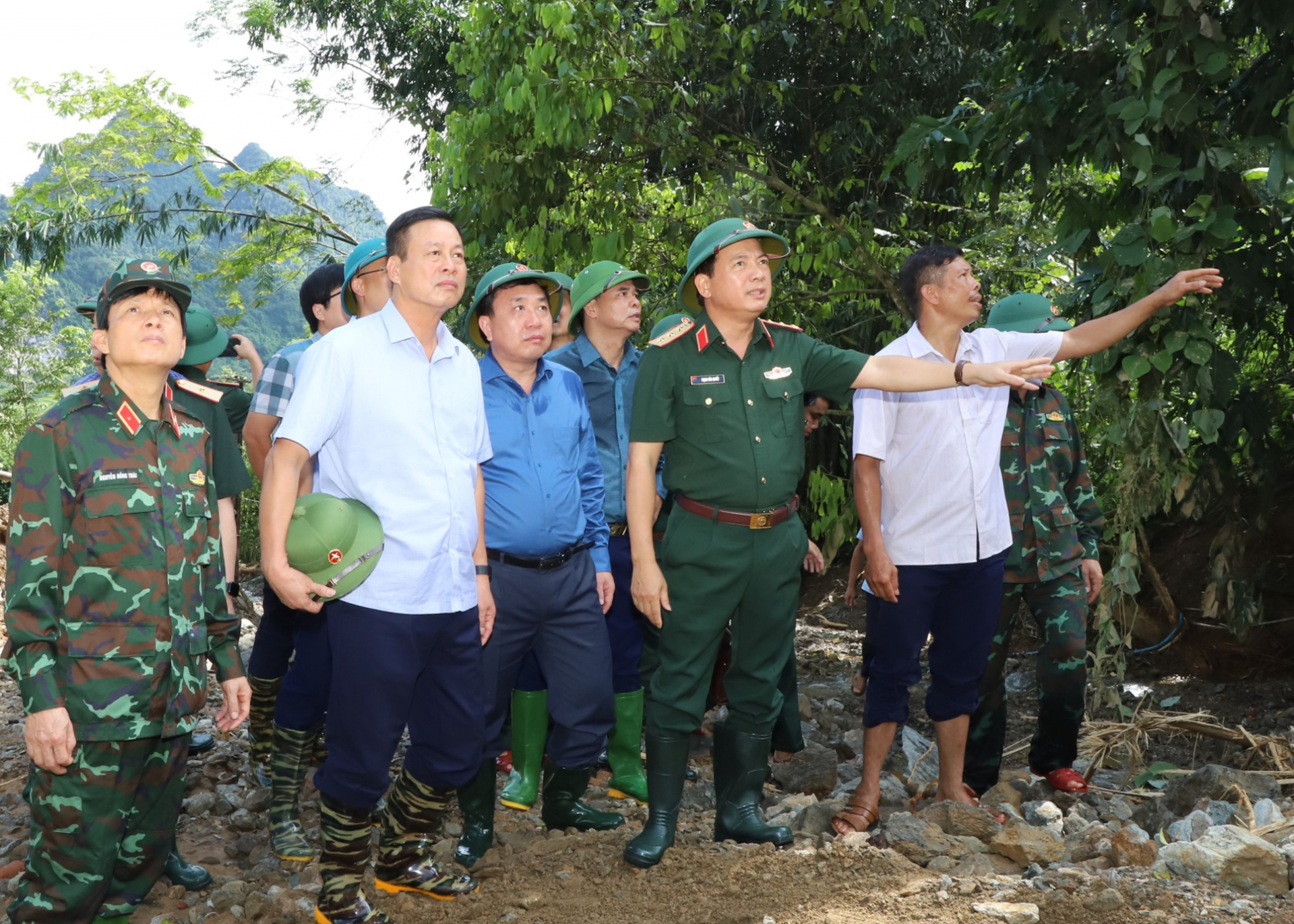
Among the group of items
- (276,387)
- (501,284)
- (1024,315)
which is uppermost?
(1024,315)

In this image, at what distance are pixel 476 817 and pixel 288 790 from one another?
2.36ft

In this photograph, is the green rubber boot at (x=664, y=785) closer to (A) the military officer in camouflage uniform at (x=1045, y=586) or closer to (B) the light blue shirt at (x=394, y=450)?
(B) the light blue shirt at (x=394, y=450)

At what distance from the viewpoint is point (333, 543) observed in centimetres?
293

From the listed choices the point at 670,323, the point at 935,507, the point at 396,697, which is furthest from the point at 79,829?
the point at 935,507

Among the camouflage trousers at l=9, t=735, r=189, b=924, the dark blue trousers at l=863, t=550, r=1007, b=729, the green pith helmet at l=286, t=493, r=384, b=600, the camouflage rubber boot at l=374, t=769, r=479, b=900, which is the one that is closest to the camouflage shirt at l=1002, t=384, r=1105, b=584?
the dark blue trousers at l=863, t=550, r=1007, b=729

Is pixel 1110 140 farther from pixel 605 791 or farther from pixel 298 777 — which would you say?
pixel 298 777

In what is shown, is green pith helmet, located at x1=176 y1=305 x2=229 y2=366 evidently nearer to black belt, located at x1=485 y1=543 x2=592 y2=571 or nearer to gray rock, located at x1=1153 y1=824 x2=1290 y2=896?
black belt, located at x1=485 y1=543 x2=592 y2=571

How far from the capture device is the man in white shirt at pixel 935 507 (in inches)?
158

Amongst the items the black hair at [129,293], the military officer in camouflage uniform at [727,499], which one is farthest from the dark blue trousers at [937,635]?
the black hair at [129,293]

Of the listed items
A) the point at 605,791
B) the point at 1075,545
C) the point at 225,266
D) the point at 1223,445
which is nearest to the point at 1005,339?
the point at 1075,545

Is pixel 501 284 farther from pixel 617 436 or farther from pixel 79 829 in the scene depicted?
pixel 79 829

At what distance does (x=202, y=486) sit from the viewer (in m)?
3.13

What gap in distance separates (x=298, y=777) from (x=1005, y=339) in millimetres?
3030

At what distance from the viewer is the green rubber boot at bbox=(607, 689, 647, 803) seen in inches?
187
